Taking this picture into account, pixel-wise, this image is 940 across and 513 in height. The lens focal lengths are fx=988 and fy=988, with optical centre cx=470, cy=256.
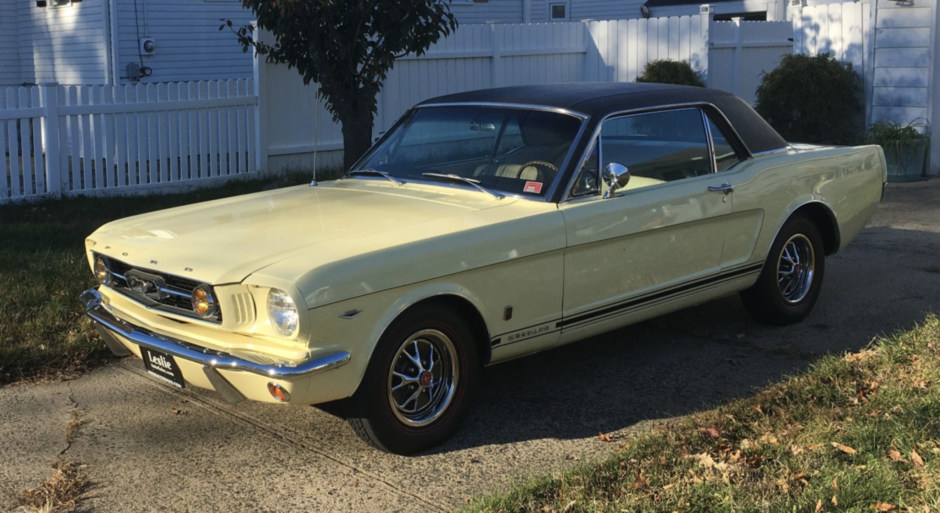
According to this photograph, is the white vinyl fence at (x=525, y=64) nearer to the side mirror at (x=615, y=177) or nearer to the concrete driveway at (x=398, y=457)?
the concrete driveway at (x=398, y=457)

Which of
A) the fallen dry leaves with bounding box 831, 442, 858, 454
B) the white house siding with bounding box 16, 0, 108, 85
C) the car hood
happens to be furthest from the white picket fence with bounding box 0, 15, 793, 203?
the fallen dry leaves with bounding box 831, 442, 858, 454

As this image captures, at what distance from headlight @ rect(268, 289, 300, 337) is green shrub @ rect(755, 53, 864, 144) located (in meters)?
10.8

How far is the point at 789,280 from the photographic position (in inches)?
255

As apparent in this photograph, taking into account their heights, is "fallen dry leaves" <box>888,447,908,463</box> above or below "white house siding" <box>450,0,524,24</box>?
below

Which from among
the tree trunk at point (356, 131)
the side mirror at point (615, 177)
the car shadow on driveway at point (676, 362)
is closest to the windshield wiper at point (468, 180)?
the side mirror at point (615, 177)

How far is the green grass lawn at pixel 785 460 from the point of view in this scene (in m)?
3.70

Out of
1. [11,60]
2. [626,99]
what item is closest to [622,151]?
[626,99]

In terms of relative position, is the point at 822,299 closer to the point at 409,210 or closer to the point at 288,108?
the point at 409,210

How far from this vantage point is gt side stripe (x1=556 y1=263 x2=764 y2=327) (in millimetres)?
5047

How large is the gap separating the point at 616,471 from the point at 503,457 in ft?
1.99

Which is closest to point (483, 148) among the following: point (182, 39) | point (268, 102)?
point (268, 102)

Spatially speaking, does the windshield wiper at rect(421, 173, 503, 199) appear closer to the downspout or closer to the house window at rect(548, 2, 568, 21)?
the downspout

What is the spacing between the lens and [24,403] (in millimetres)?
5211

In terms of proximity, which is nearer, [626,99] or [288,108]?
[626,99]
